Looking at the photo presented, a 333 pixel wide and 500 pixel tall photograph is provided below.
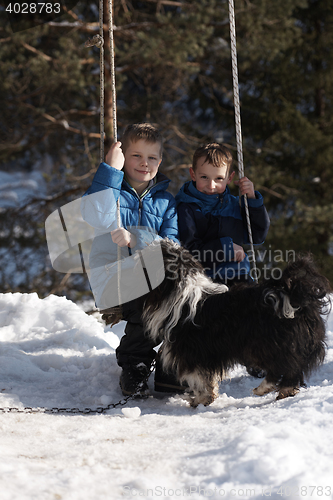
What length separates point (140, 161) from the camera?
3092 millimetres

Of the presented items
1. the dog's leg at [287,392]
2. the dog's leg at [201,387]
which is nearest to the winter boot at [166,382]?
the dog's leg at [201,387]

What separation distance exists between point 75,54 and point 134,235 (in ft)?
19.1

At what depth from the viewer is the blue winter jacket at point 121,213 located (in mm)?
2836

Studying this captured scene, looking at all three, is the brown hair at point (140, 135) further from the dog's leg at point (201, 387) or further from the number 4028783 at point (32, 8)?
the number 4028783 at point (32, 8)

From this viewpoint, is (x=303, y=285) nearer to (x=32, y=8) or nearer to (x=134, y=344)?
(x=134, y=344)

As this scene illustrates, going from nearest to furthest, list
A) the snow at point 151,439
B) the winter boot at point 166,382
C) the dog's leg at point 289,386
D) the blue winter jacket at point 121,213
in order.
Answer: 1. the snow at point 151,439
2. the dog's leg at point 289,386
3. the blue winter jacket at point 121,213
4. the winter boot at point 166,382

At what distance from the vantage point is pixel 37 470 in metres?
1.79

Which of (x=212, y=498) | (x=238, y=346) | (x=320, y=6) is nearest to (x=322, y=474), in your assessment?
(x=212, y=498)

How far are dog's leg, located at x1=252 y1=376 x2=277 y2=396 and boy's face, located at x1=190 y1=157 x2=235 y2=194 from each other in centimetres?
141

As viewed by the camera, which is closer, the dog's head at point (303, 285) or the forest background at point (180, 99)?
the dog's head at point (303, 285)

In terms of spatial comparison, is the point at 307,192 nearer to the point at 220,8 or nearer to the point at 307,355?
the point at 220,8

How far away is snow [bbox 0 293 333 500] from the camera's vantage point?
64.4 inches

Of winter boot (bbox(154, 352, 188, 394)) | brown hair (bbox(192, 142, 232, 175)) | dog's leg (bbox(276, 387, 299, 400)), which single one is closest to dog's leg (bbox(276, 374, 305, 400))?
dog's leg (bbox(276, 387, 299, 400))

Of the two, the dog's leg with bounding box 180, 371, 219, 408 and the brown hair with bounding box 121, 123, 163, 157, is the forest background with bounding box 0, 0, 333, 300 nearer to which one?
the brown hair with bounding box 121, 123, 163, 157
